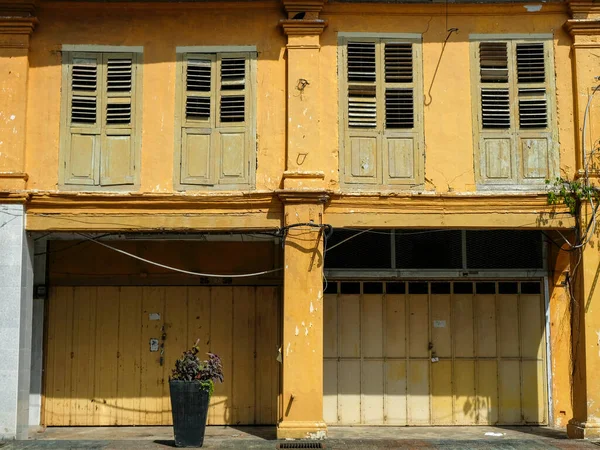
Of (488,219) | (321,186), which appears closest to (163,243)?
(321,186)

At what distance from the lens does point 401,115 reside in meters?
12.6

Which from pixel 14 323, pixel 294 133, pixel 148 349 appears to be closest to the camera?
pixel 14 323

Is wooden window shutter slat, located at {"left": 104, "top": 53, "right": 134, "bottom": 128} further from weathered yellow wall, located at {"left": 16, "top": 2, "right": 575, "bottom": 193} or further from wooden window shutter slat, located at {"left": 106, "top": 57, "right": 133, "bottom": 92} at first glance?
weathered yellow wall, located at {"left": 16, "top": 2, "right": 575, "bottom": 193}

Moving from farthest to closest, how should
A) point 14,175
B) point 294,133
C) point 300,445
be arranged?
point 294,133
point 14,175
point 300,445

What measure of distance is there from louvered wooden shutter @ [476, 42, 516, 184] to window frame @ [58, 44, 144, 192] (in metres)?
5.10

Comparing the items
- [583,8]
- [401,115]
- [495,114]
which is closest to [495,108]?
[495,114]

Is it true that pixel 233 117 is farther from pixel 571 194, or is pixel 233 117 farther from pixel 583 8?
pixel 583 8

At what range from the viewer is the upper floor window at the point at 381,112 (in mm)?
12461

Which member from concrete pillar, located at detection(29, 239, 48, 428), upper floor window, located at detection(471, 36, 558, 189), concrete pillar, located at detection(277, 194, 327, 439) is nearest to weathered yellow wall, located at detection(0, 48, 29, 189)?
concrete pillar, located at detection(29, 239, 48, 428)

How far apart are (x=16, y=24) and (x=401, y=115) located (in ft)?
19.3

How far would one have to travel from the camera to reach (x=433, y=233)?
14.2 metres

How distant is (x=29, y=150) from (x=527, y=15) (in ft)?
25.4

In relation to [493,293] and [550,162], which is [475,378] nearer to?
[493,293]

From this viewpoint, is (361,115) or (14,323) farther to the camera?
(361,115)
